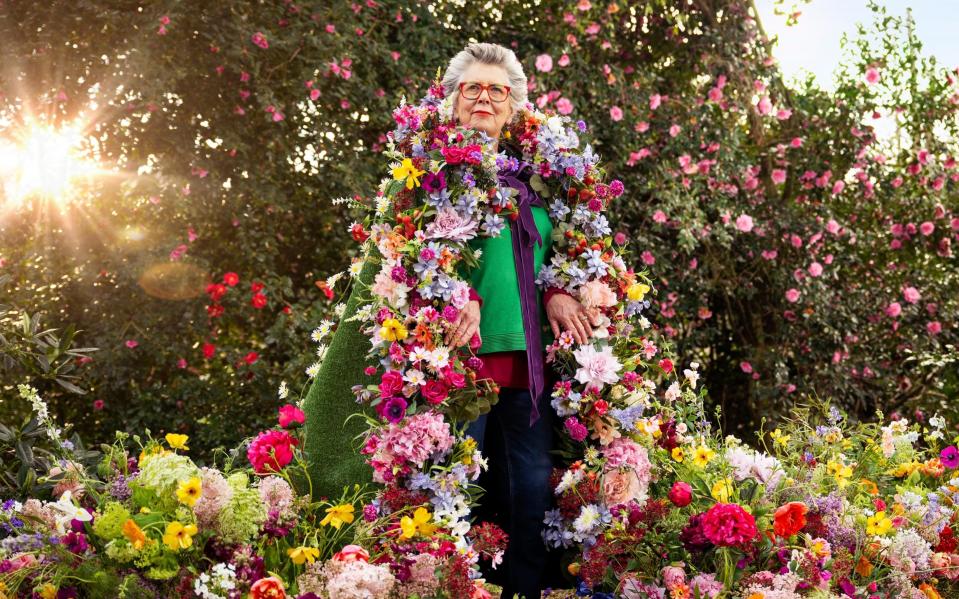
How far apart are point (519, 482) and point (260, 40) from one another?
2.83 m

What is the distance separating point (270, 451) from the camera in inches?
92.2

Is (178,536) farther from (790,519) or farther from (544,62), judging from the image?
(544,62)

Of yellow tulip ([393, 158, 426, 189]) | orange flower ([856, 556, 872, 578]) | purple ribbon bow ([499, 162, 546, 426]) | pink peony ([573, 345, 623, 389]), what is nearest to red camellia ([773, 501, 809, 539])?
orange flower ([856, 556, 872, 578])

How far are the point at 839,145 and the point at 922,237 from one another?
82 cm

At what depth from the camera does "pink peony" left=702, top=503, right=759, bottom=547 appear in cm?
213

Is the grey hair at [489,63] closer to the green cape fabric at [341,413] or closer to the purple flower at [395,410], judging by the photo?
the green cape fabric at [341,413]

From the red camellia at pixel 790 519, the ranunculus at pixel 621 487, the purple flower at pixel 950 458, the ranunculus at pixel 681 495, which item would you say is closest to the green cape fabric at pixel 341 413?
the ranunculus at pixel 621 487

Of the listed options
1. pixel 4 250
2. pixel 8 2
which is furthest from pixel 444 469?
pixel 8 2

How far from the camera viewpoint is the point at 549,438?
8.53ft

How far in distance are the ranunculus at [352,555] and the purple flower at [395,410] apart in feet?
1.33

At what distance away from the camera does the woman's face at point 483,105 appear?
2.57 meters

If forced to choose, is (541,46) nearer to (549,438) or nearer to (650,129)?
(650,129)

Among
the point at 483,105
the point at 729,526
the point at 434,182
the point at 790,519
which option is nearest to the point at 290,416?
the point at 434,182

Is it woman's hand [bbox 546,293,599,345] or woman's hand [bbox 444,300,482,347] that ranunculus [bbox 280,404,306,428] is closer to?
woman's hand [bbox 444,300,482,347]
